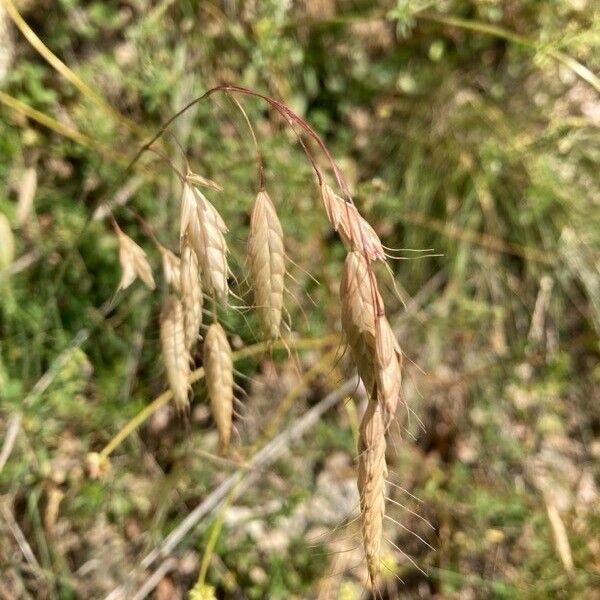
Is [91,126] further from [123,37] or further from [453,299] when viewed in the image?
[453,299]

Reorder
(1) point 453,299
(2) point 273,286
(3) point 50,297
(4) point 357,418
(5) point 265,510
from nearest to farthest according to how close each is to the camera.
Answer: (2) point 273,286 → (3) point 50,297 → (5) point 265,510 → (4) point 357,418 → (1) point 453,299

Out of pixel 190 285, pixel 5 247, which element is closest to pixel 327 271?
pixel 5 247

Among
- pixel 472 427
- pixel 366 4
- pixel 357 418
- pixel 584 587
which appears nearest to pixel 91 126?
pixel 366 4

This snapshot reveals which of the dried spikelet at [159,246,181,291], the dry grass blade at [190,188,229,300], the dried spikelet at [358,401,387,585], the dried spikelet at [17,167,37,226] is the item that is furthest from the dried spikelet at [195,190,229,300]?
the dried spikelet at [17,167,37,226]

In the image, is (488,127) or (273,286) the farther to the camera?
(488,127)

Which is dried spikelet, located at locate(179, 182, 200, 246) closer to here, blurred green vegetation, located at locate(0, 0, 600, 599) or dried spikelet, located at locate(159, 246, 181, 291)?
dried spikelet, located at locate(159, 246, 181, 291)
